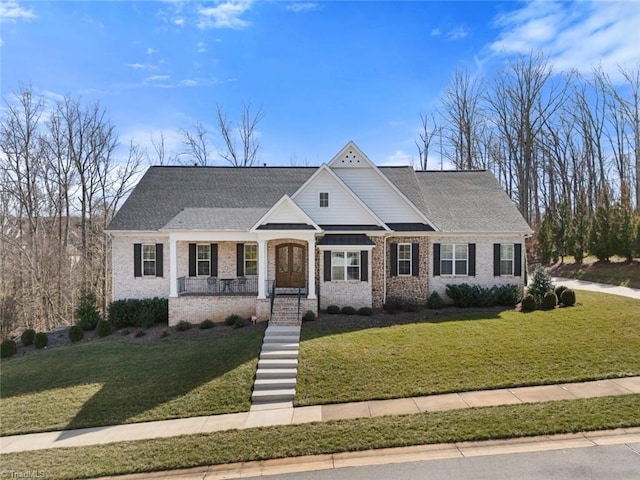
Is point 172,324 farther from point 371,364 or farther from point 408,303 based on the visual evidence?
point 408,303

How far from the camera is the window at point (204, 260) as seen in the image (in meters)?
17.6

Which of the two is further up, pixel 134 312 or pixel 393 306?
pixel 393 306

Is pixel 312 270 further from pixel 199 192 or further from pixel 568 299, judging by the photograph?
pixel 568 299

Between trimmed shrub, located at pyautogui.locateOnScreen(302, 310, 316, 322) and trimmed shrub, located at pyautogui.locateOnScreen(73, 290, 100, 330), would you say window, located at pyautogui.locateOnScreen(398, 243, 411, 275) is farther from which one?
trimmed shrub, located at pyautogui.locateOnScreen(73, 290, 100, 330)

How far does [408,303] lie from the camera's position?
17.1 metres

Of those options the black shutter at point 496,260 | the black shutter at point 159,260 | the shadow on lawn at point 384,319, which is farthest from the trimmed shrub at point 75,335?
the black shutter at point 496,260

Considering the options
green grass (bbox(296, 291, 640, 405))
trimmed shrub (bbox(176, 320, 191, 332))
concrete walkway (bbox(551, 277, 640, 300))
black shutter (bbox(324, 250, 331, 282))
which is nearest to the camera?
green grass (bbox(296, 291, 640, 405))

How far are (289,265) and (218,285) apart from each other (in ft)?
11.5

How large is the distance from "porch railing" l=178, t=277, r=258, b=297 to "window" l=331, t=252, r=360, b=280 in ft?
12.7

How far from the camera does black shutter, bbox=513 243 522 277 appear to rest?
17688mm

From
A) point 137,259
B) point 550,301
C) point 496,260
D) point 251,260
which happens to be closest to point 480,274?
point 496,260

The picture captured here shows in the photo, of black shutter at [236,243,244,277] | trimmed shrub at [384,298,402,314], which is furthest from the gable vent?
trimmed shrub at [384,298,402,314]

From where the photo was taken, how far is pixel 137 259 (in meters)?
17.5

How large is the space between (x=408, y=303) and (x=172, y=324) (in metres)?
10.7
